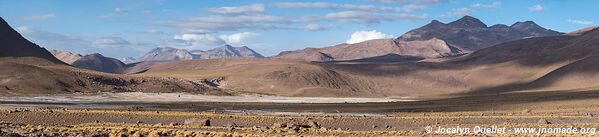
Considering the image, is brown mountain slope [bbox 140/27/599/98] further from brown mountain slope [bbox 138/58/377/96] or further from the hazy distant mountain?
the hazy distant mountain

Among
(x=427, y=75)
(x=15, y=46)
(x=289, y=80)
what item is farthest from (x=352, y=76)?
(x=15, y=46)

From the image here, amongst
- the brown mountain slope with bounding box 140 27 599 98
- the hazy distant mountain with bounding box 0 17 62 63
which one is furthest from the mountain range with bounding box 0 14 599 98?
the hazy distant mountain with bounding box 0 17 62 63

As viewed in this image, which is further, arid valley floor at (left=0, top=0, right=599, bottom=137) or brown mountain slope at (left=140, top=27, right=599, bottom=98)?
brown mountain slope at (left=140, top=27, right=599, bottom=98)

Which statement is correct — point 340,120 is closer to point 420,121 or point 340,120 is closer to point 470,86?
point 420,121

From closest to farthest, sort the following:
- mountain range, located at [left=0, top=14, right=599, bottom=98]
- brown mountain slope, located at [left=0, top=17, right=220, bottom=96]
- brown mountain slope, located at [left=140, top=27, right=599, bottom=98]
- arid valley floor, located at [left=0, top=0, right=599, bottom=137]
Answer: arid valley floor, located at [left=0, top=0, right=599, bottom=137], brown mountain slope, located at [left=0, top=17, right=220, bottom=96], mountain range, located at [left=0, top=14, right=599, bottom=98], brown mountain slope, located at [left=140, top=27, right=599, bottom=98]

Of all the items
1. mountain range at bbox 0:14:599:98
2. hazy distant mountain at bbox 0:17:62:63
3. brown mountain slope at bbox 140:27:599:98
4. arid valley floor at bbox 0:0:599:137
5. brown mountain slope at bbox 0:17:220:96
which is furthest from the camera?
hazy distant mountain at bbox 0:17:62:63

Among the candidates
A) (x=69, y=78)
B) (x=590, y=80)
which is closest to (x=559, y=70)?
(x=590, y=80)

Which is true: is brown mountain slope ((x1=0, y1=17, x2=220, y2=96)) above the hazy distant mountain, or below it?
below

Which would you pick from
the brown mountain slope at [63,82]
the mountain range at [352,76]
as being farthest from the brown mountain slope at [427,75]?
the brown mountain slope at [63,82]

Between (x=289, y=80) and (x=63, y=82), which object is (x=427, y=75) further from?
(x=63, y=82)
